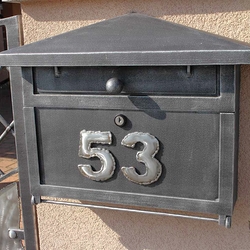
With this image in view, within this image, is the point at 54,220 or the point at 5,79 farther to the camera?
the point at 5,79

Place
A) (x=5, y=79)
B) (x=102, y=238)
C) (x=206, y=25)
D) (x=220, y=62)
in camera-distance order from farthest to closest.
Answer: (x=5, y=79) < (x=102, y=238) < (x=206, y=25) < (x=220, y=62)

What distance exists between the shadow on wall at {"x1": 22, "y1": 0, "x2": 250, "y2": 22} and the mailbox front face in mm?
403

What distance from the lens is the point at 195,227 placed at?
207cm

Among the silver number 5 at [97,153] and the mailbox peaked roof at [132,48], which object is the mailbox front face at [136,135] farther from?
the mailbox peaked roof at [132,48]

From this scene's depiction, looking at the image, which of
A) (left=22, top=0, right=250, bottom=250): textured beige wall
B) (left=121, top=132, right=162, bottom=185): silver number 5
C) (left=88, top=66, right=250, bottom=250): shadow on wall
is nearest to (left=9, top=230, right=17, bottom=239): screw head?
(left=22, top=0, right=250, bottom=250): textured beige wall

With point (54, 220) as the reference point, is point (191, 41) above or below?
above

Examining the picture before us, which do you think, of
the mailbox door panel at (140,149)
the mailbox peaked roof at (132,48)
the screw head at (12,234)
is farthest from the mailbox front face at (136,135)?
A: the screw head at (12,234)

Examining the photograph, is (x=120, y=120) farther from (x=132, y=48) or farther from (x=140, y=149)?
(x=132, y=48)

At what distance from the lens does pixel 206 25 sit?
6.09ft

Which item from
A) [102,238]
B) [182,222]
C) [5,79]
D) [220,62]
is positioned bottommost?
[5,79]

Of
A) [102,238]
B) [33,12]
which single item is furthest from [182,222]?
[33,12]

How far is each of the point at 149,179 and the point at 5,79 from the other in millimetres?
11409

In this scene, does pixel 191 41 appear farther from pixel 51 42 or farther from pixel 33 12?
pixel 33 12

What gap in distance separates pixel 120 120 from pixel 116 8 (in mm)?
609
